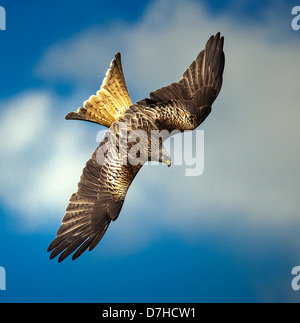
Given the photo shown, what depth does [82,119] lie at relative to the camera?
11.5 meters

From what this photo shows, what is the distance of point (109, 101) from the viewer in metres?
11.6

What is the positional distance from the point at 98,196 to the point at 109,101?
216 centimetres

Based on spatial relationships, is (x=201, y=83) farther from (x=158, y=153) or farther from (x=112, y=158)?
(x=112, y=158)

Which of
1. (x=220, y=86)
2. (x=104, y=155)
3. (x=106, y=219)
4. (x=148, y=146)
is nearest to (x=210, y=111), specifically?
(x=220, y=86)

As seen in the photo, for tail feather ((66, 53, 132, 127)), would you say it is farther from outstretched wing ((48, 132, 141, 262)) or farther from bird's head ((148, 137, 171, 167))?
bird's head ((148, 137, 171, 167))

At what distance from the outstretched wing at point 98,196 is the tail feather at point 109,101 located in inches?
25.8

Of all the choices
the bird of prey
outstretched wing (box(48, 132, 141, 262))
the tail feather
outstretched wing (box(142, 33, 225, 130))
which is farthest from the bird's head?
the tail feather

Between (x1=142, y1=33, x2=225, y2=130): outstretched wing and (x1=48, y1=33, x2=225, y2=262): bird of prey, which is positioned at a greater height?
(x1=142, y1=33, x2=225, y2=130): outstretched wing

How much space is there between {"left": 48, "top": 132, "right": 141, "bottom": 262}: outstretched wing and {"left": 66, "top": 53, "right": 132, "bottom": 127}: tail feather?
656 millimetres

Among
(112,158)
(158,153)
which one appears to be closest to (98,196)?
(112,158)

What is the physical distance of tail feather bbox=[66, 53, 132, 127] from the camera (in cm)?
1154

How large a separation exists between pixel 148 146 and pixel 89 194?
5.43ft

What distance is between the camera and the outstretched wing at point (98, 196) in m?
11.1

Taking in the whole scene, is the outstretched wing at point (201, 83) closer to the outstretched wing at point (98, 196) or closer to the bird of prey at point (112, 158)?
the bird of prey at point (112, 158)
